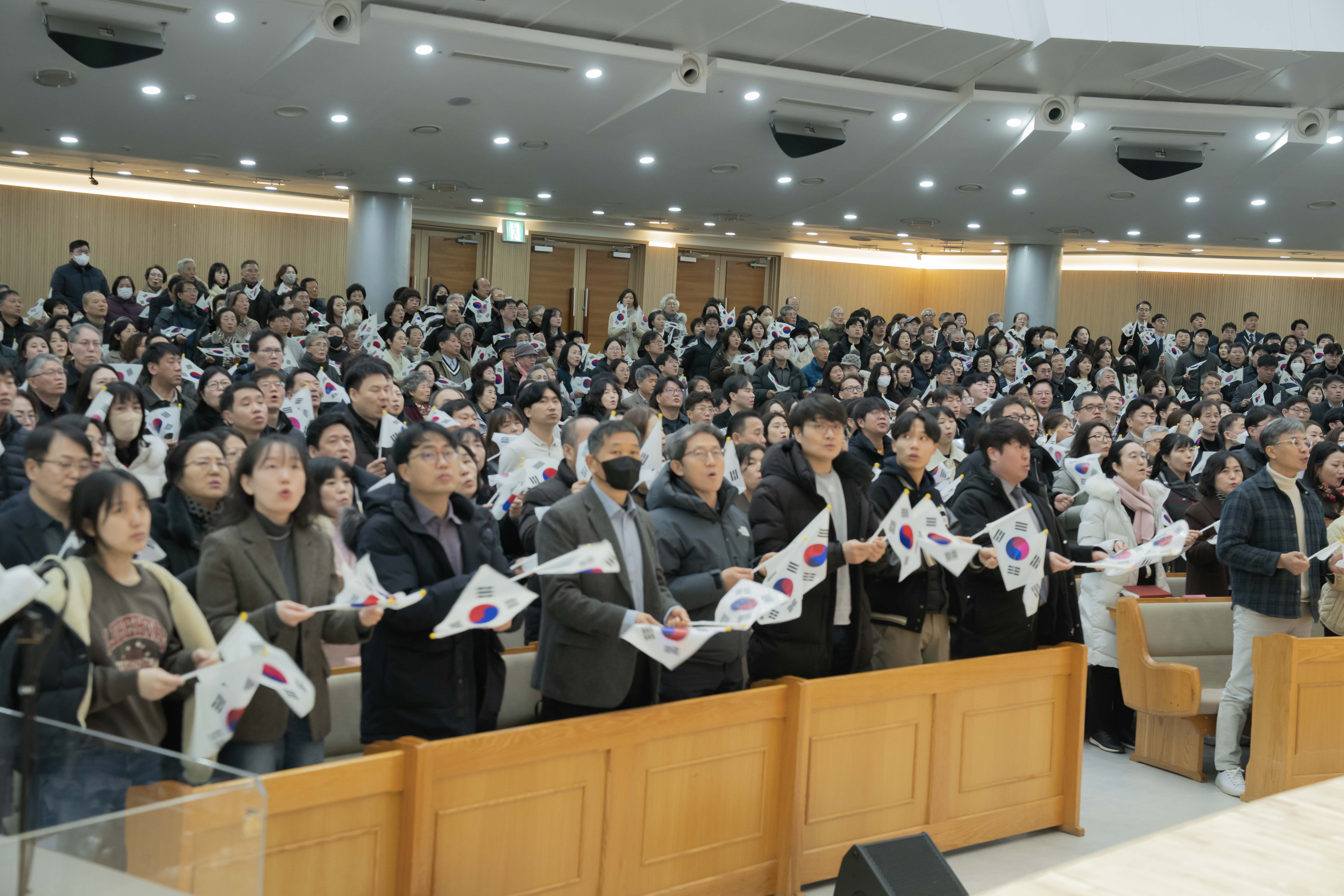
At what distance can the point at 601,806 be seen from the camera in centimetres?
318

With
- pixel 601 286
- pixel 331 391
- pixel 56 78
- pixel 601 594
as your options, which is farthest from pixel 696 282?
pixel 601 594

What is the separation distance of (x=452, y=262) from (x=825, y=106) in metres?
9.27

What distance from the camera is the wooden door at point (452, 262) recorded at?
693 inches

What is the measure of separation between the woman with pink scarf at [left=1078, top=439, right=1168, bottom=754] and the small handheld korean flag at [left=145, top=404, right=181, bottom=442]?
165 inches

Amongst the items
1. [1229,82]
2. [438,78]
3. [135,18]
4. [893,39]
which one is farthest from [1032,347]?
[135,18]

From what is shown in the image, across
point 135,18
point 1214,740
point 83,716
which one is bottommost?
point 1214,740

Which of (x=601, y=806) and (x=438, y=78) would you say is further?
(x=438, y=78)

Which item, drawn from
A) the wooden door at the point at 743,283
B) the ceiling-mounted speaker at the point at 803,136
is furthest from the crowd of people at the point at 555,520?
the wooden door at the point at 743,283

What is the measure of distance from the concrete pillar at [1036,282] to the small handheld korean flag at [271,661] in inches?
592

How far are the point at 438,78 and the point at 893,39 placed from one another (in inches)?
141

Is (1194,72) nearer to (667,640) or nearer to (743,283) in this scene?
(667,640)

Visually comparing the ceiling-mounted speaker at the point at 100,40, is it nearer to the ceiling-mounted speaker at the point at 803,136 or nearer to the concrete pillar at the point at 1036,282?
the ceiling-mounted speaker at the point at 803,136

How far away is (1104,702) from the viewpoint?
18.0 feet

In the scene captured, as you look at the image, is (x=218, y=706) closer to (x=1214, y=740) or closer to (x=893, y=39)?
(x=1214, y=740)
